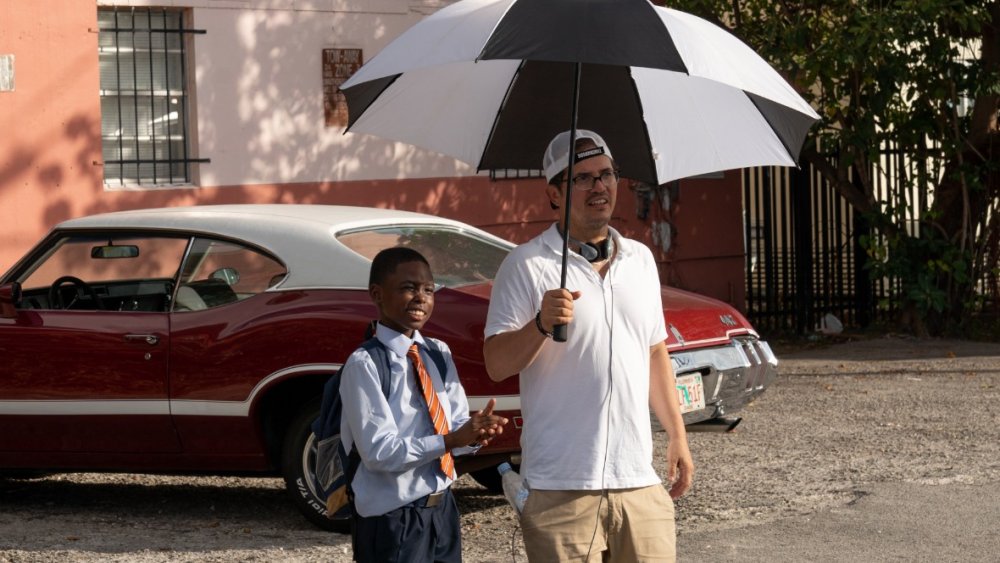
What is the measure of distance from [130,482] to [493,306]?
5.05 meters

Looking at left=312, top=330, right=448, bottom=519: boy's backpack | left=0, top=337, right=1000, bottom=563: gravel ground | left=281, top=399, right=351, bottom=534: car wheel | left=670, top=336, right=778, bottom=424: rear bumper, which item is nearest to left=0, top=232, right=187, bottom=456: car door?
left=0, top=337, right=1000, bottom=563: gravel ground

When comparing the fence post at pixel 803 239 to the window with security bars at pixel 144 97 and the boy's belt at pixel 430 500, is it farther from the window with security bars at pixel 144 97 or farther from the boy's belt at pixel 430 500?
the boy's belt at pixel 430 500

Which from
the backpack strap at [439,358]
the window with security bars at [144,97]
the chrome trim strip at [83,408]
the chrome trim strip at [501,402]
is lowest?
the chrome trim strip at [83,408]

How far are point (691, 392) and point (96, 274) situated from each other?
3279 millimetres

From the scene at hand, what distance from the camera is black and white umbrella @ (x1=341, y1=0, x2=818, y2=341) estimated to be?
13.9 feet

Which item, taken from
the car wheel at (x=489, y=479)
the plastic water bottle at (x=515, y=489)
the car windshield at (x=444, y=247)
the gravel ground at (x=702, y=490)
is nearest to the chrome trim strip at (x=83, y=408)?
the gravel ground at (x=702, y=490)

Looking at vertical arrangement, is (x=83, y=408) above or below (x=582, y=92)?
below

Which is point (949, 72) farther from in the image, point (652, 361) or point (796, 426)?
point (652, 361)

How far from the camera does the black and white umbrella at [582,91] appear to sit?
4.25 metres

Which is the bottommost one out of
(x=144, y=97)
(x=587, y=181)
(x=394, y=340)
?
(x=394, y=340)

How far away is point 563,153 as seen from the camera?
4.26 m

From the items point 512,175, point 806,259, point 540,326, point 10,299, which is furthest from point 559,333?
point 806,259

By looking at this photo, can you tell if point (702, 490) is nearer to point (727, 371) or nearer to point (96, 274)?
point (727, 371)

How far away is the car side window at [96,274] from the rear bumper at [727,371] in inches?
96.9
